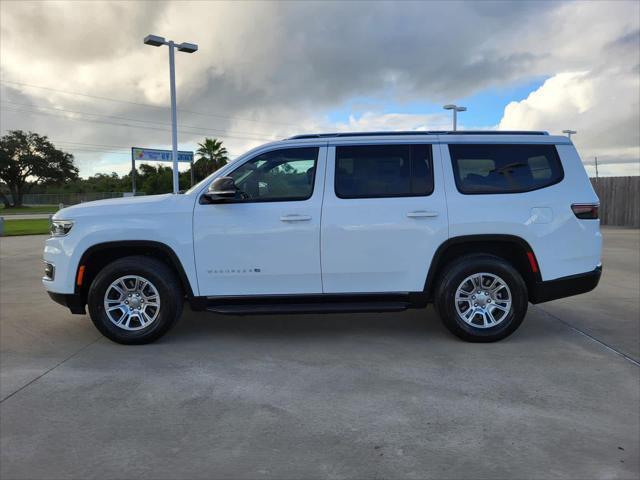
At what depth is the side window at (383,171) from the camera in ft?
16.0

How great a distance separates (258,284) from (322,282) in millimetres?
626

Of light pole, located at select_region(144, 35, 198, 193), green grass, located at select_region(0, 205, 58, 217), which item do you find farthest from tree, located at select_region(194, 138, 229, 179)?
light pole, located at select_region(144, 35, 198, 193)

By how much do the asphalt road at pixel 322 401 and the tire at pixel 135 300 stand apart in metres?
0.19

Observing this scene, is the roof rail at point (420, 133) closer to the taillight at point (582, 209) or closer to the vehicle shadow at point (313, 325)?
the taillight at point (582, 209)

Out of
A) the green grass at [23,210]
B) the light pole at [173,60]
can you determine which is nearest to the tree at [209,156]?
the green grass at [23,210]

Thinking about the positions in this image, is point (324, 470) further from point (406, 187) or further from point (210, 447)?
point (406, 187)

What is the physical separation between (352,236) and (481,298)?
1421 mm

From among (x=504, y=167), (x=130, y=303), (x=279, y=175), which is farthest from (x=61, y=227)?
(x=504, y=167)

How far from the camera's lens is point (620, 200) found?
2094 centimetres

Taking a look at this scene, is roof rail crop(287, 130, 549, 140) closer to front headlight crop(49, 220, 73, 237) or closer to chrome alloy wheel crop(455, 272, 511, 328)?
chrome alloy wheel crop(455, 272, 511, 328)

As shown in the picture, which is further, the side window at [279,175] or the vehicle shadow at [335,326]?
the vehicle shadow at [335,326]

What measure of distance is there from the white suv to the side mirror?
2 cm

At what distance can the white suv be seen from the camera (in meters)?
4.80

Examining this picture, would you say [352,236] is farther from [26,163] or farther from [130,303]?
[26,163]
